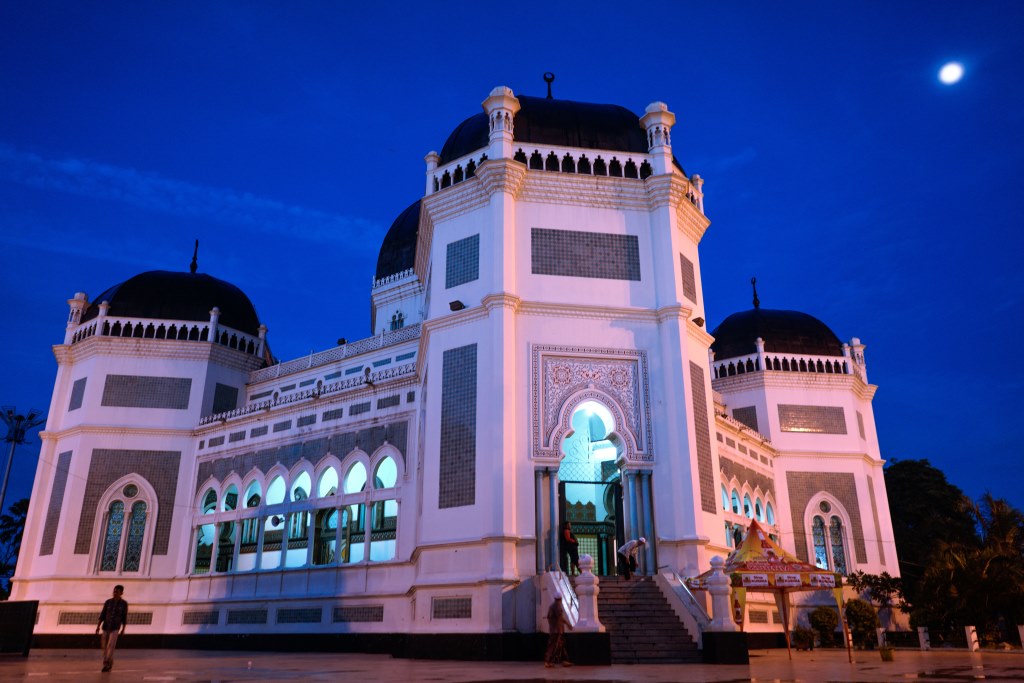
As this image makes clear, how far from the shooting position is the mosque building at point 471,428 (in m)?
18.3

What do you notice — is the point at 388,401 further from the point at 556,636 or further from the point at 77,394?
the point at 77,394

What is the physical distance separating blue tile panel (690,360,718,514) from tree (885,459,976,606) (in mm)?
24777

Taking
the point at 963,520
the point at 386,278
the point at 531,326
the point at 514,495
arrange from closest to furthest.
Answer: the point at 514,495 → the point at 531,326 → the point at 386,278 → the point at 963,520

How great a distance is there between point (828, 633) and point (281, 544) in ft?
58.9

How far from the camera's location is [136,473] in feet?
91.8

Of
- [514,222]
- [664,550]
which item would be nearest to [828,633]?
[664,550]

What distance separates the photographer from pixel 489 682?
30.4 feet

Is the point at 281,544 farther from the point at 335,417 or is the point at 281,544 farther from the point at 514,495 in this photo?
the point at 514,495

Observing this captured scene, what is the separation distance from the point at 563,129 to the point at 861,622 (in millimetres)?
17256

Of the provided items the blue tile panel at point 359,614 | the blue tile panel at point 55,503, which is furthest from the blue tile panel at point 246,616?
the blue tile panel at point 55,503

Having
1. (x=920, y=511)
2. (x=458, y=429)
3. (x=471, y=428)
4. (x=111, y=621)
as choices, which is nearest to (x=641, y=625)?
(x=471, y=428)

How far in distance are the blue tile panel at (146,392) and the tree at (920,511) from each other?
34.4 meters

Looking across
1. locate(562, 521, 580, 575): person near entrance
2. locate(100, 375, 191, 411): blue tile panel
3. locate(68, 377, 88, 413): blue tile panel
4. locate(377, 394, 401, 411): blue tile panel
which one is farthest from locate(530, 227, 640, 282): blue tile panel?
locate(68, 377, 88, 413): blue tile panel

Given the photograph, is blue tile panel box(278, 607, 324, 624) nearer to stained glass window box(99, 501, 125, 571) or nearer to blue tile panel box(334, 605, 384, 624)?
blue tile panel box(334, 605, 384, 624)
